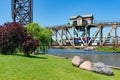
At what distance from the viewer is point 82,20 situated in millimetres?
136000

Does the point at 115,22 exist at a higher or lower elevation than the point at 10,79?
higher

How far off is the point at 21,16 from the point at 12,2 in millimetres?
7492

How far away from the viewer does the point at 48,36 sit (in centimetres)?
5981

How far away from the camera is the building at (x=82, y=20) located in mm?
133625

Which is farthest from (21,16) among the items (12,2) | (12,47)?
(12,47)

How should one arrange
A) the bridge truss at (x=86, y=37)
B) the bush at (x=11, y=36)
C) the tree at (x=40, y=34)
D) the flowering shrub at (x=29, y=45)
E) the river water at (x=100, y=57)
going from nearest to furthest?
the bush at (x=11, y=36), the flowering shrub at (x=29, y=45), the river water at (x=100, y=57), the tree at (x=40, y=34), the bridge truss at (x=86, y=37)

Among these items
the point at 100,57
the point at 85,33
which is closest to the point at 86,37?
the point at 85,33

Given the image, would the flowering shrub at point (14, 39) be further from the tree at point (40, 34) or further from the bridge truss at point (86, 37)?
the bridge truss at point (86, 37)

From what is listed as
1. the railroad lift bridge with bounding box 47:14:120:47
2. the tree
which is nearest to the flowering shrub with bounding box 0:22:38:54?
the tree

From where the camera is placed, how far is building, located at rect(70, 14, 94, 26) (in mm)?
133625

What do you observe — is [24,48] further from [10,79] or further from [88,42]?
[88,42]

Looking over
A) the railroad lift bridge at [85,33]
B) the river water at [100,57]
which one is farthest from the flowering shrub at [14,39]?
the railroad lift bridge at [85,33]

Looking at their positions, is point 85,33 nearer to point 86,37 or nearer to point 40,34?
point 86,37

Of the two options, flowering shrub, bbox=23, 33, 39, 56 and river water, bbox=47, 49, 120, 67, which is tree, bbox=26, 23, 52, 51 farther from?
flowering shrub, bbox=23, 33, 39, 56
